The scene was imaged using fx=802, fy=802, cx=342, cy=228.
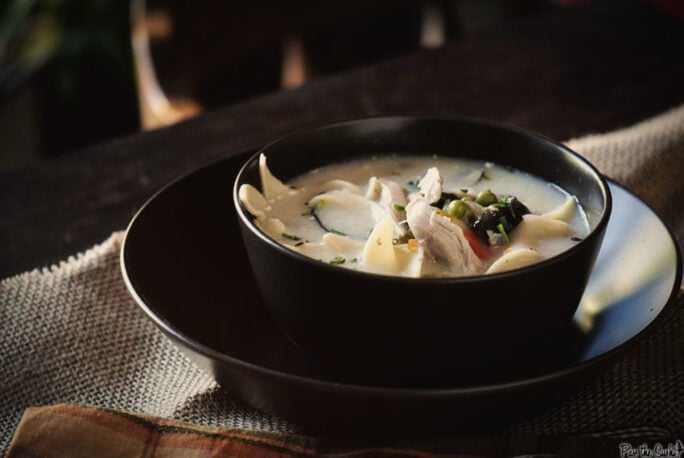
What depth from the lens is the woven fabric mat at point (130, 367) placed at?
1058 mm

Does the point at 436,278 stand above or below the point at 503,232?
above

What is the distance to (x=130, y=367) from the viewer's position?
1.24 metres

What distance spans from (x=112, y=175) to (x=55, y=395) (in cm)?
70

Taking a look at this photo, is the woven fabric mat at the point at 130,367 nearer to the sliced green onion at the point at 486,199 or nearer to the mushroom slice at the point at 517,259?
the mushroom slice at the point at 517,259

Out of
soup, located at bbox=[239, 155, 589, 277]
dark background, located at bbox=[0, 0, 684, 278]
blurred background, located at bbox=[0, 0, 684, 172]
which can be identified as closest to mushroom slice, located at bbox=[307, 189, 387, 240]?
soup, located at bbox=[239, 155, 589, 277]

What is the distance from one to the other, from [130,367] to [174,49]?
5.63 ft

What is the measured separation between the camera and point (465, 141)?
136 cm

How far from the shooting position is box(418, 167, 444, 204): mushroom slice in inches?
45.4

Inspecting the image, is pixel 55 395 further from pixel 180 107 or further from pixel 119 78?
pixel 119 78

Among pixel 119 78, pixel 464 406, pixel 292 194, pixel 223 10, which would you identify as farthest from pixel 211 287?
pixel 119 78

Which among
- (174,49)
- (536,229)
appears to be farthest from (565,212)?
(174,49)

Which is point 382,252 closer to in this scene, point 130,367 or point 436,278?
point 436,278

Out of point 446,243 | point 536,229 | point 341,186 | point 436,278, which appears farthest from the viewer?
point 341,186

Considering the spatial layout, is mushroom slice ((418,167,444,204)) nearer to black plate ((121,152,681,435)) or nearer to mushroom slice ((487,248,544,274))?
mushroom slice ((487,248,544,274))
